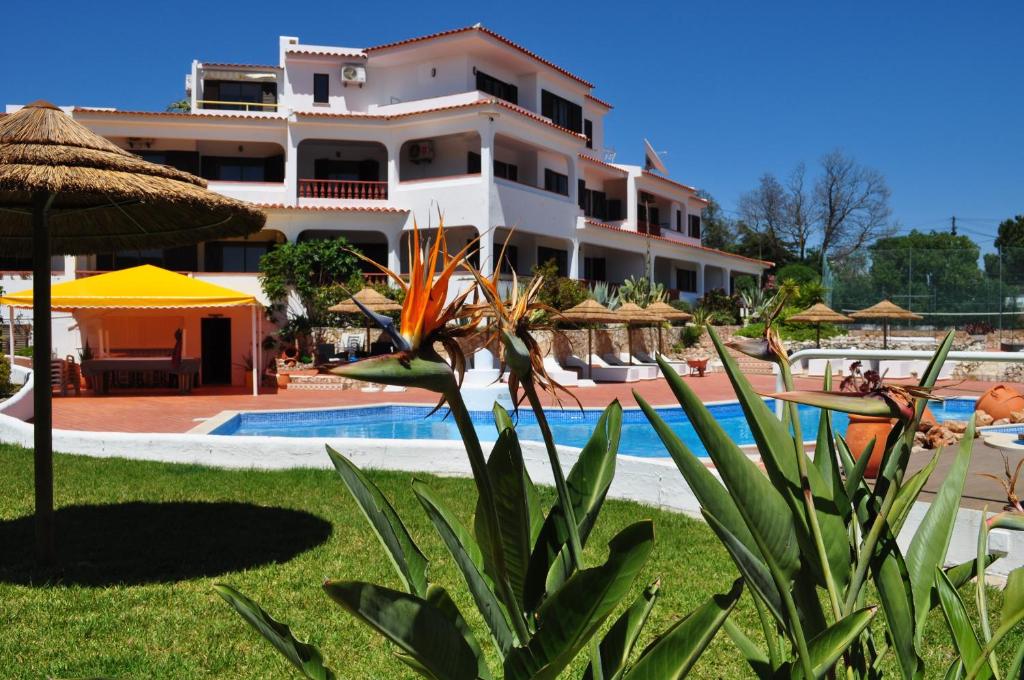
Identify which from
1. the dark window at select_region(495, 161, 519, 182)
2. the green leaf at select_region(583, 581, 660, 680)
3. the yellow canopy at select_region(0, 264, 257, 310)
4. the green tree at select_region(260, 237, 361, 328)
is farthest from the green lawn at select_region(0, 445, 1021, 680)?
the dark window at select_region(495, 161, 519, 182)

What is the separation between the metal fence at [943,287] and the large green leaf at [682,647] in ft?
108

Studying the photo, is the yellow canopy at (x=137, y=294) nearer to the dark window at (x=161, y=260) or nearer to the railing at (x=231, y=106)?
the dark window at (x=161, y=260)

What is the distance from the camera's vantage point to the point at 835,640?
61.2 inches

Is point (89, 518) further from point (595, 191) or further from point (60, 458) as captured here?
point (595, 191)

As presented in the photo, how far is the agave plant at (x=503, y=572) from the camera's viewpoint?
1433 millimetres

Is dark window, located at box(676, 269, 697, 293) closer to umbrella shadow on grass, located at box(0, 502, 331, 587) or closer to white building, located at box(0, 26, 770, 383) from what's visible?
white building, located at box(0, 26, 770, 383)

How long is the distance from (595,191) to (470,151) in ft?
32.0

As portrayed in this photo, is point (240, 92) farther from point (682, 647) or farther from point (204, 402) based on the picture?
point (682, 647)

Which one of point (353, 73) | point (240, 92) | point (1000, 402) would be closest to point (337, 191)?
point (353, 73)

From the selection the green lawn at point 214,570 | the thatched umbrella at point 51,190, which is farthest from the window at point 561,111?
the thatched umbrella at point 51,190

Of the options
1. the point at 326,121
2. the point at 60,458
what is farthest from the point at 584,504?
the point at 326,121

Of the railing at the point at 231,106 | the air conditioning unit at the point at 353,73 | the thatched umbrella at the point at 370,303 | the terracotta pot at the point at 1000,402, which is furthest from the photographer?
the railing at the point at 231,106

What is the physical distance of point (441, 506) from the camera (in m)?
2.06

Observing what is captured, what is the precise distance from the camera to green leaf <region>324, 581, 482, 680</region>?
1.37 metres
